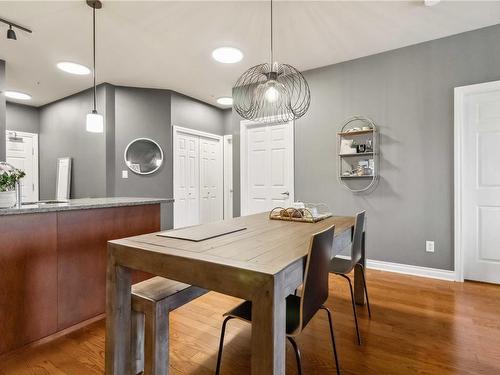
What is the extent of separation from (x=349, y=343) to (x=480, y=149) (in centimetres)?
243

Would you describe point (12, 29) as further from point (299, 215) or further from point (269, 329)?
point (269, 329)

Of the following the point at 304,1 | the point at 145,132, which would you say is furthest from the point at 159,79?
the point at 304,1

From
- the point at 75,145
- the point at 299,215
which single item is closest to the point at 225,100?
the point at 75,145

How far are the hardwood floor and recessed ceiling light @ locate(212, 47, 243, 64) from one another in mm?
2726

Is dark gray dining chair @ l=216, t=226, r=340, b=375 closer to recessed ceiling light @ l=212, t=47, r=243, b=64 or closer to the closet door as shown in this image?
recessed ceiling light @ l=212, t=47, r=243, b=64

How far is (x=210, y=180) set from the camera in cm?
561

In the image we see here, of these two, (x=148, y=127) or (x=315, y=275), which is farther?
(x=148, y=127)

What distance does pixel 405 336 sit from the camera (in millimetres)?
1930

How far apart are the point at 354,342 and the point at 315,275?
3.10 feet

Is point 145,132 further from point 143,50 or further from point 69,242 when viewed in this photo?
point 69,242

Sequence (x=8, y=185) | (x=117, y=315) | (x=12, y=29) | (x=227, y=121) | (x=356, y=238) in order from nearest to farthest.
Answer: (x=117, y=315), (x=8, y=185), (x=356, y=238), (x=12, y=29), (x=227, y=121)

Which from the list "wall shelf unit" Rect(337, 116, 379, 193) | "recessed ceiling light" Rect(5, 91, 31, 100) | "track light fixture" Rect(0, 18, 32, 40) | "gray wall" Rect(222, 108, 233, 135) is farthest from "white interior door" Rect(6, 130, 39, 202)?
"wall shelf unit" Rect(337, 116, 379, 193)

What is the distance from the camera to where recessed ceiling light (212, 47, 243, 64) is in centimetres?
329

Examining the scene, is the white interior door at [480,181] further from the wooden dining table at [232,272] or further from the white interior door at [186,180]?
the white interior door at [186,180]
